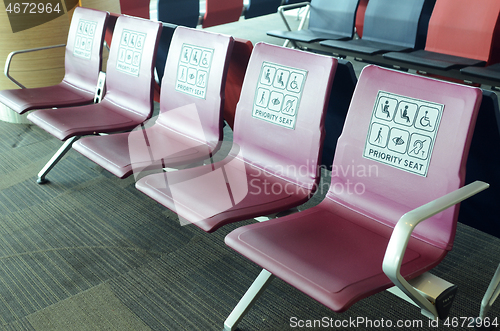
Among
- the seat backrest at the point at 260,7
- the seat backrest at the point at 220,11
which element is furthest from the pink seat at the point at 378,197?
the seat backrest at the point at 260,7

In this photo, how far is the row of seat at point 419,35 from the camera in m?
3.03

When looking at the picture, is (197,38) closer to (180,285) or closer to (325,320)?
(180,285)

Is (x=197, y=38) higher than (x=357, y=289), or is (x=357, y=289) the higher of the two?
(x=197, y=38)

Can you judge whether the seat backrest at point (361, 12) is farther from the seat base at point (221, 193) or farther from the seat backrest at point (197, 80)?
the seat base at point (221, 193)

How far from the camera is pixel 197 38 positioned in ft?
6.57

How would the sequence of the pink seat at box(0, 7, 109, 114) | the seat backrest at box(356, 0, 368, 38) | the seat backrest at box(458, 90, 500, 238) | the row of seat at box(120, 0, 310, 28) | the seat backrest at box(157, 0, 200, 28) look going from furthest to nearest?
the seat backrest at box(356, 0, 368, 38)
the seat backrest at box(157, 0, 200, 28)
the row of seat at box(120, 0, 310, 28)
the pink seat at box(0, 7, 109, 114)
the seat backrest at box(458, 90, 500, 238)

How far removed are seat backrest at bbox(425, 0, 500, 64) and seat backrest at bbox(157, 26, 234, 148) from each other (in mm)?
2091

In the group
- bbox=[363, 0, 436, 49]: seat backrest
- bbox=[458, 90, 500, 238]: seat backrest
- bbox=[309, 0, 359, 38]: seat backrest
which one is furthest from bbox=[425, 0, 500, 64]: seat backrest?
bbox=[458, 90, 500, 238]: seat backrest

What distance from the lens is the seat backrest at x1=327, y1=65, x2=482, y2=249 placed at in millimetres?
1264

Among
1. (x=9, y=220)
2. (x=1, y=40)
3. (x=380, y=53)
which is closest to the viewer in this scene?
(x=9, y=220)

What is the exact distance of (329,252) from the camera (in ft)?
4.24

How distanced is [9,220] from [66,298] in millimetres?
776

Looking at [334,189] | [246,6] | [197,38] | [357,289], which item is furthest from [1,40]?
[246,6]

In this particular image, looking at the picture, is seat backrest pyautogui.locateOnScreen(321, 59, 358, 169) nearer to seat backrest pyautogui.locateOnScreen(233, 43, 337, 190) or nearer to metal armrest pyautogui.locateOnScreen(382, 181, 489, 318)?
seat backrest pyautogui.locateOnScreen(233, 43, 337, 190)
